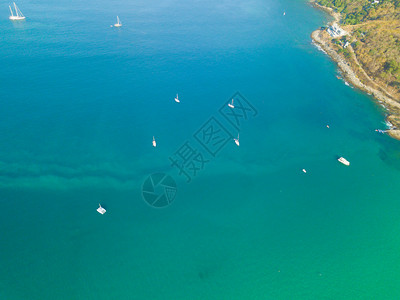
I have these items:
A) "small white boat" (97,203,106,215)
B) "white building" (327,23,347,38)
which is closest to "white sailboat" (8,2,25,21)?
"small white boat" (97,203,106,215)

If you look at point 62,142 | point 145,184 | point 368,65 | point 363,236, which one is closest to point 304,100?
point 368,65

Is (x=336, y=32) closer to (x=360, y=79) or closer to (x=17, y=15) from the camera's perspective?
(x=360, y=79)

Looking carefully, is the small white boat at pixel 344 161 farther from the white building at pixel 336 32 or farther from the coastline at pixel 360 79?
the white building at pixel 336 32

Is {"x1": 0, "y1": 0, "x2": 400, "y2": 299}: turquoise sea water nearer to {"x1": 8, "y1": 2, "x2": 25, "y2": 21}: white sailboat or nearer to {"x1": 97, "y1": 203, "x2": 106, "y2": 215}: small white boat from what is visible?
{"x1": 97, "y1": 203, "x2": 106, "y2": 215}: small white boat

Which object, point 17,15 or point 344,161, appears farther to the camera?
point 17,15

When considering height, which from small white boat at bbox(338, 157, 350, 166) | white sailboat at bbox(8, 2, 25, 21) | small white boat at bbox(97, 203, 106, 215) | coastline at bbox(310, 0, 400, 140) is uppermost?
coastline at bbox(310, 0, 400, 140)

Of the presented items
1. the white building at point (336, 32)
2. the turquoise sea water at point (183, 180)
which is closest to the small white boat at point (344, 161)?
the turquoise sea water at point (183, 180)

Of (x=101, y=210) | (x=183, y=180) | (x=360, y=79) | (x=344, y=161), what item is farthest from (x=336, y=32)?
(x=101, y=210)
